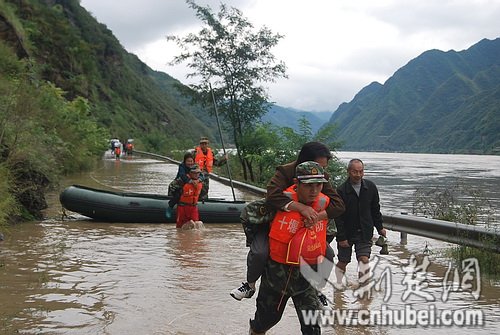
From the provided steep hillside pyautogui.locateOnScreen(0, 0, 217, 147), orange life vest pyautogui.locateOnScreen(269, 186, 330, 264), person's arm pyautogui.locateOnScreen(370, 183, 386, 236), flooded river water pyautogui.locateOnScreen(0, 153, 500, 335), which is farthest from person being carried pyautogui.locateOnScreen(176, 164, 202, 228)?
steep hillside pyautogui.locateOnScreen(0, 0, 217, 147)

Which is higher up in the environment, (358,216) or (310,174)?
(310,174)

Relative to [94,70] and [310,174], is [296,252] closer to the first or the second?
[310,174]

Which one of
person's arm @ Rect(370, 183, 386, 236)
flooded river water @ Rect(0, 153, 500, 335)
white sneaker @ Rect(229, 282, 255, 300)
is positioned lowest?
flooded river water @ Rect(0, 153, 500, 335)

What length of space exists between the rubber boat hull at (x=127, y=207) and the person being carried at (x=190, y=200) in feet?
3.27

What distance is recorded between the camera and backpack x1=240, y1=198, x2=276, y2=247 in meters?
4.25

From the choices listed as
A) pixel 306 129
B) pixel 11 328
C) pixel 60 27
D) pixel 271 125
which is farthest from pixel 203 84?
pixel 60 27

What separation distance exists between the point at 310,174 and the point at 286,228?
17.3 inches

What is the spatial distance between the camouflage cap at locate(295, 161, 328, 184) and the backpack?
0.40m

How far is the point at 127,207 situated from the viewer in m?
11.9

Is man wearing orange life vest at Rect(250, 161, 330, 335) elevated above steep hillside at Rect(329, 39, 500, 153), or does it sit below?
below

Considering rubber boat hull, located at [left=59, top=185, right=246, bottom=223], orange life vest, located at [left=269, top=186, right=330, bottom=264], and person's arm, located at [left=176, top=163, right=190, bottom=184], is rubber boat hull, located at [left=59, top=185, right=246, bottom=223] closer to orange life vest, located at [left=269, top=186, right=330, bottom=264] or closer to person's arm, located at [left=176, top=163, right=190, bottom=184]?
person's arm, located at [left=176, top=163, right=190, bottom=184]

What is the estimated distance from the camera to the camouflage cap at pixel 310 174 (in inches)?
156

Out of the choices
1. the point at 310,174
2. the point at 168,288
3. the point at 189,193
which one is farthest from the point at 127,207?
the point at 310,174

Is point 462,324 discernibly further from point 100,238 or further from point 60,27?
point 60,27
